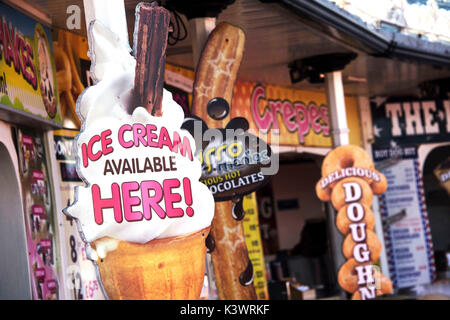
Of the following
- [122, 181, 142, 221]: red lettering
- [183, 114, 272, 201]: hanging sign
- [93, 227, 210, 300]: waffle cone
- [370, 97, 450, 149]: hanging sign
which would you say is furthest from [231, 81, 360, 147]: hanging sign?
[122, 181, 142, 221]: red lettering

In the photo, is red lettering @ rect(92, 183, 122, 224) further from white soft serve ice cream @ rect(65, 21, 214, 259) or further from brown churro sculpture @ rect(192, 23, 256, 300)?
brown churro sculpture @ rect(192, 23, 256, 300)

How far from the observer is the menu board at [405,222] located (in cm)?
1441

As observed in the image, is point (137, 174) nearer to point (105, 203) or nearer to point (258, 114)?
point (105, 203)

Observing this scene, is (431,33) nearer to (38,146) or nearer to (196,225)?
(38,146)

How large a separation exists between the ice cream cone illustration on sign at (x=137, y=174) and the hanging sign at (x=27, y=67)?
5.98 ft

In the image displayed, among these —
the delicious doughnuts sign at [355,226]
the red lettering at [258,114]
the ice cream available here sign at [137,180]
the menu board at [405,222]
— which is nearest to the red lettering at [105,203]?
the ice cream available here sign at [137,180]

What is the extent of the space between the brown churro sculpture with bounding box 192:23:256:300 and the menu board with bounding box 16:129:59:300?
151 centimetres

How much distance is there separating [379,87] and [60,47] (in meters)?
7.00

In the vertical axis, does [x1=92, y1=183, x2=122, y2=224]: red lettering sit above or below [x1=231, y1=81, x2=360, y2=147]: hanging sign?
below

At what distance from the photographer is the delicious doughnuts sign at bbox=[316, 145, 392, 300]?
10031mm

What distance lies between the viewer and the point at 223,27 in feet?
24.4
